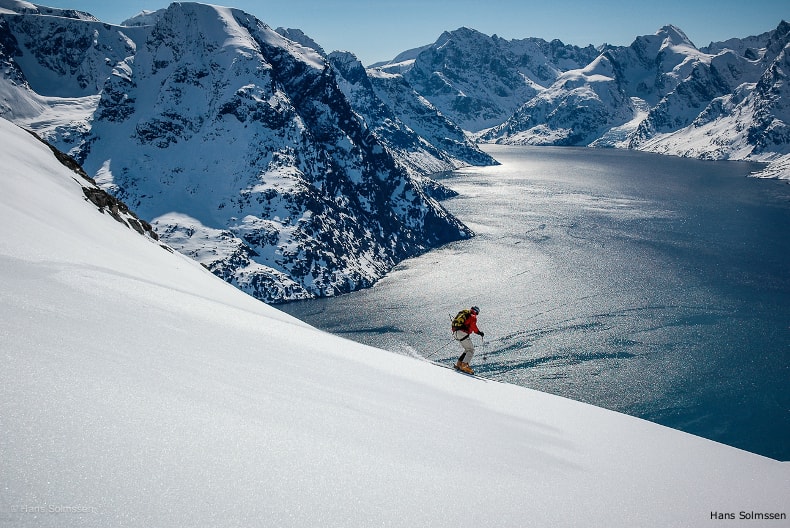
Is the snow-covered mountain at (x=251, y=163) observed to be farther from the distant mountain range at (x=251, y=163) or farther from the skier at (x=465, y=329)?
the skier at (x=465, y=329)

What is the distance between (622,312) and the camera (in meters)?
87.6

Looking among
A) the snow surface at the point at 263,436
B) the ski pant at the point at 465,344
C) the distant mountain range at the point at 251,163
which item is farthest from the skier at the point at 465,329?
the distant mountain range at the point at 251,163

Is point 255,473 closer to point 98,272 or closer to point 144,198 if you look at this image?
point 98,272

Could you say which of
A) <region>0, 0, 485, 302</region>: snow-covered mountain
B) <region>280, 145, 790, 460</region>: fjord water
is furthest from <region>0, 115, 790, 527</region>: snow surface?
<region>0, 0, 485, 302</region>: snow-covered mountain

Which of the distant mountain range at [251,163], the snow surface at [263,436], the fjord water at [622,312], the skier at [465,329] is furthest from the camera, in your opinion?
the distant mountain range at [251,163]

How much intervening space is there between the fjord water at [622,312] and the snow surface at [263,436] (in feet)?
178

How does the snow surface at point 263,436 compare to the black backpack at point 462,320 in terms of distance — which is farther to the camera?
the black backpack at point 462,320

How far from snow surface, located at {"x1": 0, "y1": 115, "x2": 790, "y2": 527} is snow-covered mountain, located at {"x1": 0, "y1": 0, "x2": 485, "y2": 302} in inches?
3832

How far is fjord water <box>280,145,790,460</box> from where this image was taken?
61906mm

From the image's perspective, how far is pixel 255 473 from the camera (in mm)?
5508

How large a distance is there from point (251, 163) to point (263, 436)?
13283 centimetres

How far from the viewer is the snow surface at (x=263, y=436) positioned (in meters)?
4.70

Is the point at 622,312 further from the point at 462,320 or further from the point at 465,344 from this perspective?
the point at 462,320

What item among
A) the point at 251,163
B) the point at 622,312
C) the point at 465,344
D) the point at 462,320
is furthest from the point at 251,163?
the point at 465,344
